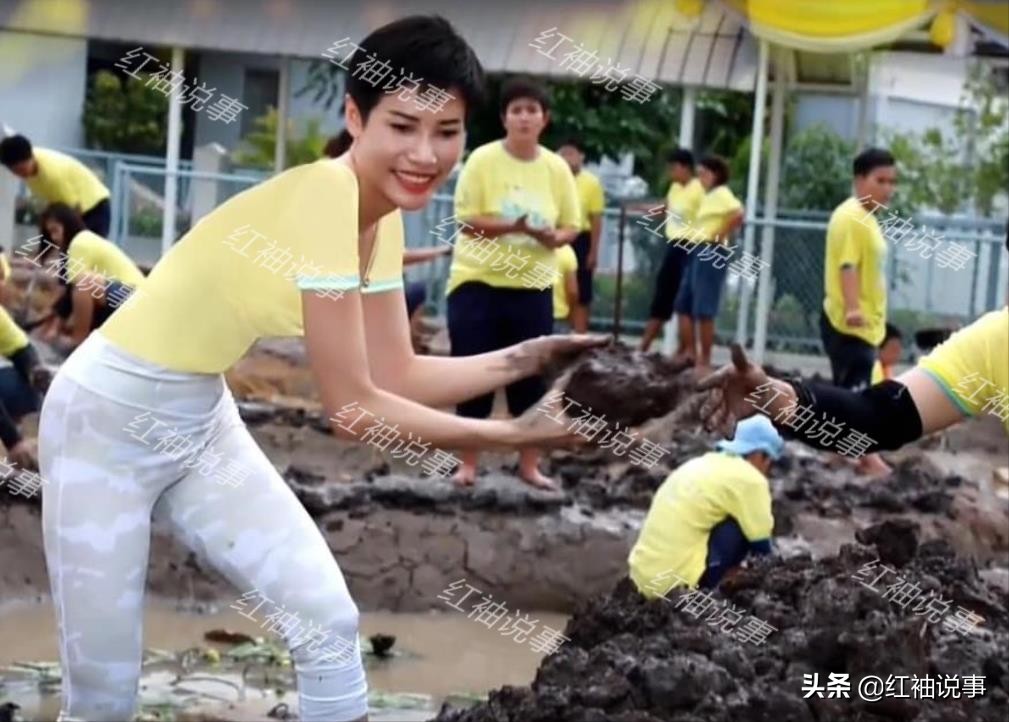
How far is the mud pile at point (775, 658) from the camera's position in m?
4.99

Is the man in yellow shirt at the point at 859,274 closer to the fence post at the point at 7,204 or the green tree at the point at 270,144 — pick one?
the fence post at the point at 7,204

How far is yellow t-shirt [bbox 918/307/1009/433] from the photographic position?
15.5 feet

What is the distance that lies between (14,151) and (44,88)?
27.2 feet

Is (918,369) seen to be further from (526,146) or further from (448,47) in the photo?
(526,146)

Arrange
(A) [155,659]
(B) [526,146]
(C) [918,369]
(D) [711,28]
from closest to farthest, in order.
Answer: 1. (C) [918,369]
2. (A) [155,659]
3. (B) [526,146]
4. (D) [711,28]

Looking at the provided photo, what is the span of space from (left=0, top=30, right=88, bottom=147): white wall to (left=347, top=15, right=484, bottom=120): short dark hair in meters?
14.2

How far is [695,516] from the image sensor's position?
22.4 feet

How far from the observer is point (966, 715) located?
4992 mm

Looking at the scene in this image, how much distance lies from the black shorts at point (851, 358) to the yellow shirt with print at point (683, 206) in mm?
2895

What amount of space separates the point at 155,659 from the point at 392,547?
4.79ft

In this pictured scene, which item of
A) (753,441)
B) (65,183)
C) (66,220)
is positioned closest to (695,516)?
(753,441)

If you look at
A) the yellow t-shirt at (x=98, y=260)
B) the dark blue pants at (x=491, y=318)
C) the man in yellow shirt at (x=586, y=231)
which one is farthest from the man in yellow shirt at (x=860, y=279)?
the yellow t-shirt at (x=98, y=260)

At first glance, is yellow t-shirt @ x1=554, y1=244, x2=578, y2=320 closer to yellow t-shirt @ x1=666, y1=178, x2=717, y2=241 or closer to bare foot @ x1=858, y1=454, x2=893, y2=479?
yellow t-shirt @ x1=666, y1=178, x2=717, y2=241

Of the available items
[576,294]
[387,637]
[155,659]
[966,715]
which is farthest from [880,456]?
[966,715]
